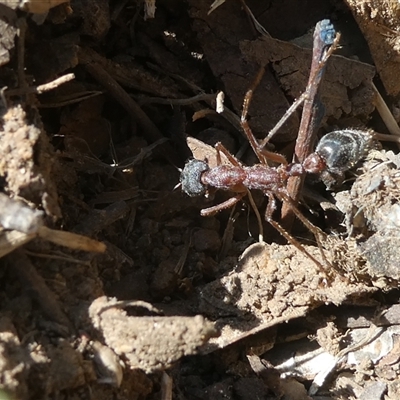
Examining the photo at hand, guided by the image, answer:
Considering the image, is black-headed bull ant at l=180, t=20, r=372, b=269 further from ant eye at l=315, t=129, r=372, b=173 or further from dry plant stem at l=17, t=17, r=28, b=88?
dry plant stem at l=17, t=17, r=28, b=88

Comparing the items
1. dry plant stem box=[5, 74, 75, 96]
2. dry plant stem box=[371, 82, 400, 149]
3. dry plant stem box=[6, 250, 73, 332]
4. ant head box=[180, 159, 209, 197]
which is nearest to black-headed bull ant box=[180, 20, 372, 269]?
ant head box=[180, 159, 209, 197]

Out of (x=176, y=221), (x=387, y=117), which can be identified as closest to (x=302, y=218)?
(x=176, y=221)

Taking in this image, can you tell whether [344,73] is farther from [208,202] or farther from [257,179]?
[208,202]

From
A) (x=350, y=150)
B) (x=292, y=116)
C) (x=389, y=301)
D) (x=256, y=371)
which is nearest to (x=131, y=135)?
(x=292, y=116)

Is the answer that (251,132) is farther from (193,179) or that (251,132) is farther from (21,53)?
(21,53)

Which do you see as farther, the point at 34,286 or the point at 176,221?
the point at 176,221

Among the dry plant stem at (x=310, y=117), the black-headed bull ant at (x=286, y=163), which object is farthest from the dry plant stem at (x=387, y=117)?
the dry plant stem at (x=310, y=117)

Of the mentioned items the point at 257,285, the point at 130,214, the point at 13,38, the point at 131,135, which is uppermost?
the point at 13,38
